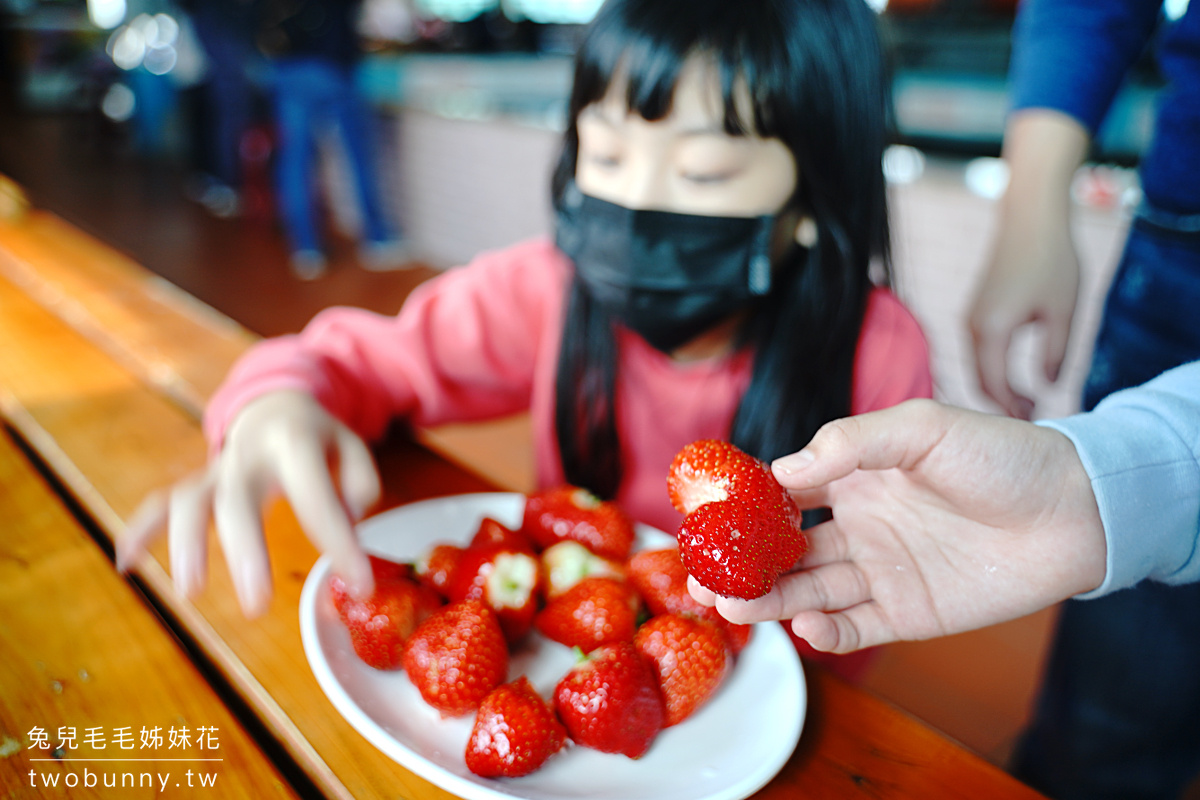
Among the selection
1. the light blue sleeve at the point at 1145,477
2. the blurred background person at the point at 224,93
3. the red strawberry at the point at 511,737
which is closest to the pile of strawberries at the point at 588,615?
the red strawberry at the point at 511,737

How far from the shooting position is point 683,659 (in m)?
0.67

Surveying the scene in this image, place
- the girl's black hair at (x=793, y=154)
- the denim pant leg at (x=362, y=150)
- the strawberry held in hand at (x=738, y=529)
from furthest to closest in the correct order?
the denim pant leg at (x=362, y=150)
the girl's black hair at (x=793, y=154)
the strawberry held in hand at (x=738, y=529)

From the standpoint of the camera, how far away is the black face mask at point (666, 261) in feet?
3.20

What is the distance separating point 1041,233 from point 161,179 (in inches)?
277

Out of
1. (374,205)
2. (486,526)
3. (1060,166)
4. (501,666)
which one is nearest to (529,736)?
(501,666)

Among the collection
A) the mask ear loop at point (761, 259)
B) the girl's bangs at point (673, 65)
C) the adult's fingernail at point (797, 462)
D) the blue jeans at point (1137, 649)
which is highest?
the girl's bangs at point (673, 65)

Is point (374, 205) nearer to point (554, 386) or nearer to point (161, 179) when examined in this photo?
point (161, 179)

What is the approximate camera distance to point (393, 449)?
1.13m

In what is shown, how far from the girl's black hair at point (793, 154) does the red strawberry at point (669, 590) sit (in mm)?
285

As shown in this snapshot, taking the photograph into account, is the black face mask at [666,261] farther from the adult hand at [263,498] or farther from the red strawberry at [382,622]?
the red strawberry at [382,622]

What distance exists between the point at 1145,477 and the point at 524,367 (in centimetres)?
88

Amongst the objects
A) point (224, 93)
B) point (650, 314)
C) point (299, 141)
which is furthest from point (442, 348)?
point (224, 93)

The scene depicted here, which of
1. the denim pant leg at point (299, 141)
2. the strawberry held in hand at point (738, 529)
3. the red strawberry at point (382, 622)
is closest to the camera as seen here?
the strawberry held in hand at point (738, 529)

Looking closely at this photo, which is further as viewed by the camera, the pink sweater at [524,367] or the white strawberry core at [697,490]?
the pink sweater at [524,367]
